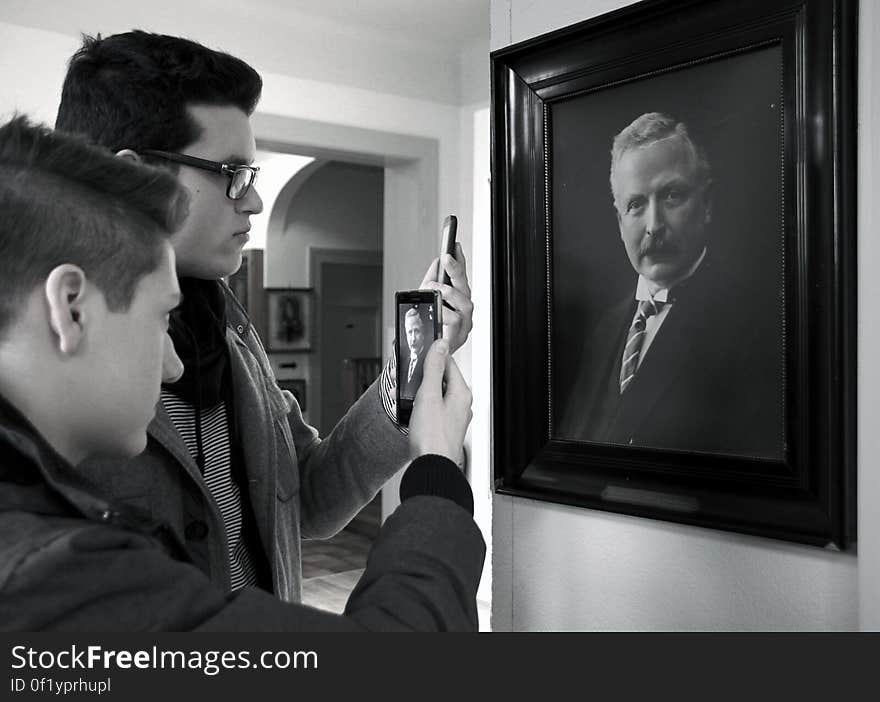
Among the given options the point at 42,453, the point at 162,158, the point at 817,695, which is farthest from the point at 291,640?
the point at 162,158

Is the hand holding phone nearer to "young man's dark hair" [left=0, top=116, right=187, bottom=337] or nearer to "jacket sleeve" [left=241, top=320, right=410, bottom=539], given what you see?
"jacket sleeve" [left=241, top=320, right=410, bottom=539]

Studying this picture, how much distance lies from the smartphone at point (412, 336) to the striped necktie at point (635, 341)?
0.30 meters

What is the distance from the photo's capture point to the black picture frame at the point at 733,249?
41.0 inches

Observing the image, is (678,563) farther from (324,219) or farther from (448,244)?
(324,219)

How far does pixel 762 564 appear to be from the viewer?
1175 millimetres

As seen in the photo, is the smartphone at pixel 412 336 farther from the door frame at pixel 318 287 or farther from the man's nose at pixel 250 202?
the door frame at pixel 318 287

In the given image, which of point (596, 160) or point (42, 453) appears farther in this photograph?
point (596, 160)

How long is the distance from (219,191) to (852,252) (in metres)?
0.78

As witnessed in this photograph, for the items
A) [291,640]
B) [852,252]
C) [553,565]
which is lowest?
[553,565]

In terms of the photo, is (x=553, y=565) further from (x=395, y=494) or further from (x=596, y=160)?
(x=395, y=494)

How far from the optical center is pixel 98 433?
753mm

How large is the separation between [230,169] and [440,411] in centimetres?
42

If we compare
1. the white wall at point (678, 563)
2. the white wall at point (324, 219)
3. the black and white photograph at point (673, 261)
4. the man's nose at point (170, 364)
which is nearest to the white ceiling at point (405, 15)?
the white wall at point (678, 563)

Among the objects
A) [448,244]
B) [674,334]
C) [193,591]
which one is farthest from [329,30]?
[193,591]
